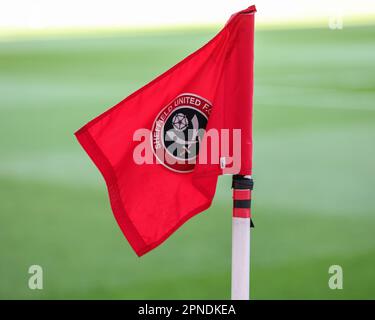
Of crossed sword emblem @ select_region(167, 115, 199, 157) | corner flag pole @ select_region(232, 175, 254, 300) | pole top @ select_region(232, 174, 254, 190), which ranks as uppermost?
crossed sword emblem @ select_region(167, 115, 199, 157)

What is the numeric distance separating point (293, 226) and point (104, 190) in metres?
0.90

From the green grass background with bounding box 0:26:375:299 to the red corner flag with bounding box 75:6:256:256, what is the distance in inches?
26.1

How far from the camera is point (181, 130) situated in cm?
231

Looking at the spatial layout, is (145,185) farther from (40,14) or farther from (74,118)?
(40,14)

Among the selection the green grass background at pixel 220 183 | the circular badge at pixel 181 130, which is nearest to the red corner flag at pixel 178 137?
the circular badge at pixel 181 130

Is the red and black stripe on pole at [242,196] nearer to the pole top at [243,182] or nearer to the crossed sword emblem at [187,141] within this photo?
the pole top at [243,182]

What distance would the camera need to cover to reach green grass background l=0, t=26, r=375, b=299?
2902mm

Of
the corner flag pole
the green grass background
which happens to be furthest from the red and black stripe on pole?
the green grass background

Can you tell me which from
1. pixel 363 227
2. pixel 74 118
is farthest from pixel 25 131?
pixel 363 227

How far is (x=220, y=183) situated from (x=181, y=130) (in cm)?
71

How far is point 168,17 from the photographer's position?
117 inches

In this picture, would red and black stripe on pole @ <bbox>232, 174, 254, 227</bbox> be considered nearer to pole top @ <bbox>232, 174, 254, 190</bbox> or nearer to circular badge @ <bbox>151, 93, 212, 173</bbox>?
pole top @ <bbox>232, 174, 254, 190</bbox>

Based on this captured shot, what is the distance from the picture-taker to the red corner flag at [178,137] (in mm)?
2238

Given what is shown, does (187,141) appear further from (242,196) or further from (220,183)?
(220,183)
